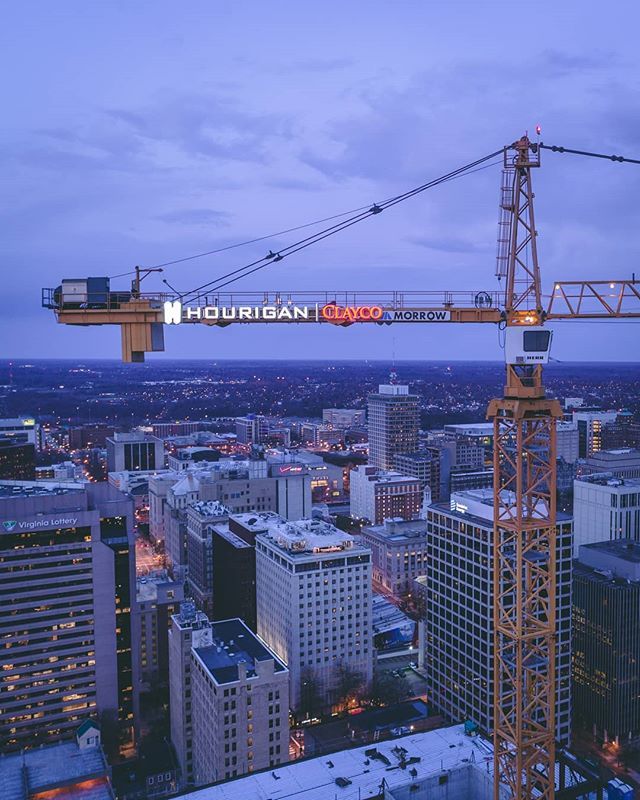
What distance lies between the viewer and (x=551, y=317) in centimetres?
1444

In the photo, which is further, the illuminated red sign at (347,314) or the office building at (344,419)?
the office building at (344,419)

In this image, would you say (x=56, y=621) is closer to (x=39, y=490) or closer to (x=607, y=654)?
(x=39, y=490)

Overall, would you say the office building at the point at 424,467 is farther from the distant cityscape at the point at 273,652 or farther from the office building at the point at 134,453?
the office building at the point at 134,453

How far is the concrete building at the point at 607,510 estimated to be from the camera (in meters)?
44.6

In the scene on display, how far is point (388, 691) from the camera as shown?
107ft

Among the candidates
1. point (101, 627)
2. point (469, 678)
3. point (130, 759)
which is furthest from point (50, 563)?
point (469, 678)

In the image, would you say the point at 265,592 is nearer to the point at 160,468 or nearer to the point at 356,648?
the point at 356,648

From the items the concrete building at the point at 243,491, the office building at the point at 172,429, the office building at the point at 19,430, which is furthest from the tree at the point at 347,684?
the office building at the point at 172,429

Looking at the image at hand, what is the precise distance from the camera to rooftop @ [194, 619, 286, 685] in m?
25.1

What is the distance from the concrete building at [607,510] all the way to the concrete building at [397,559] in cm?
1021

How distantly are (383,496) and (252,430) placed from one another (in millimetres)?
49525

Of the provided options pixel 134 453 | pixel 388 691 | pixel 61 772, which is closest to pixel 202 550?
pixel 388 691

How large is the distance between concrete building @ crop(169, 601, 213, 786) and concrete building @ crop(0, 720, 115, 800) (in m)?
3.52

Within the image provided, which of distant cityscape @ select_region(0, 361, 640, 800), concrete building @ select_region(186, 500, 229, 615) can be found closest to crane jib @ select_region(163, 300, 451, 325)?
distant cityscape @ select_region(0, 361, 640, 800)
